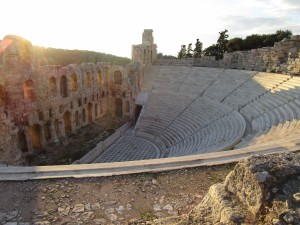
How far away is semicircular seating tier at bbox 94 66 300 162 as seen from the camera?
1507 cm

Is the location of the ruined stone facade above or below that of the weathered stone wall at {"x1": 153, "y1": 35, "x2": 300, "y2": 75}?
below

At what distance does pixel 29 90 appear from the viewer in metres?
18.2

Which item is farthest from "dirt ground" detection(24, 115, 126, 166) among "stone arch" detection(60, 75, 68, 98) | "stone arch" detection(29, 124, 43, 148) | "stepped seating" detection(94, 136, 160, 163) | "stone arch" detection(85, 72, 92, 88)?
"stone arch" detection(85, 72, 92, 88)

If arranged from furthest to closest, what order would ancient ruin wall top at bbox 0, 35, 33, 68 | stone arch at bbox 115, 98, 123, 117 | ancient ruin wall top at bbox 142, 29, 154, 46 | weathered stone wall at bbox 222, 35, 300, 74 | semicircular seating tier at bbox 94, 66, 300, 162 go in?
ancient ruin wall top at bbox 142, 29, 154, 46 → stone arch at bbox 115, 98, 123, 117 → weathered stone wall at bbox 222, 35, 300, 74 → ancient ruin wall top at bbox 0, 35, 33, 68 → semicircular seating tier at bbox 94, 66, 300, 162

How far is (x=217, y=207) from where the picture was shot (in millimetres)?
3654

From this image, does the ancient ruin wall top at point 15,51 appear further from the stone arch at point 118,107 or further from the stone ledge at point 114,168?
the stone ledge at point 114,168

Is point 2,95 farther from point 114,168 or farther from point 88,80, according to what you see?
point 114,168

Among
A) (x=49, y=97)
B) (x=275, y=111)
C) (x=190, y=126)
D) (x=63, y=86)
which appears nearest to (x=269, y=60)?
(x=275, y=111)

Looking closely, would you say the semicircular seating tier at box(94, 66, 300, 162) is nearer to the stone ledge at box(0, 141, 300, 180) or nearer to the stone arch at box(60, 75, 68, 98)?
the stone ledge at box(0, 141, 300, 180)

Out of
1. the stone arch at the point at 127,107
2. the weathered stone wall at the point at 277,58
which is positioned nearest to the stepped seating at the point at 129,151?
the stone arch at the point at 127,107

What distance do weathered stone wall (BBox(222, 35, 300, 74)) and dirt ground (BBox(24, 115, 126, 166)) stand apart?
→ 16.3m

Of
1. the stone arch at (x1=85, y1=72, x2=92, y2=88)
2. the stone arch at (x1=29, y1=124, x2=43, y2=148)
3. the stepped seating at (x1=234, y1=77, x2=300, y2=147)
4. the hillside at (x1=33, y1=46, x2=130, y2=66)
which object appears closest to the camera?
the stepped seating at (x1=234, y1=77, x2=300, y2=147)

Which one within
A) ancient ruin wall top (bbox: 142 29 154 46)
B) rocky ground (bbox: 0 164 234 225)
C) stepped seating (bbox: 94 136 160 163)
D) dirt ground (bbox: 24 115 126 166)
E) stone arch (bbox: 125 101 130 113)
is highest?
ancient ruin wall top (bbox: 142 29 154 46)

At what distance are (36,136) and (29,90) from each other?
3603mm
